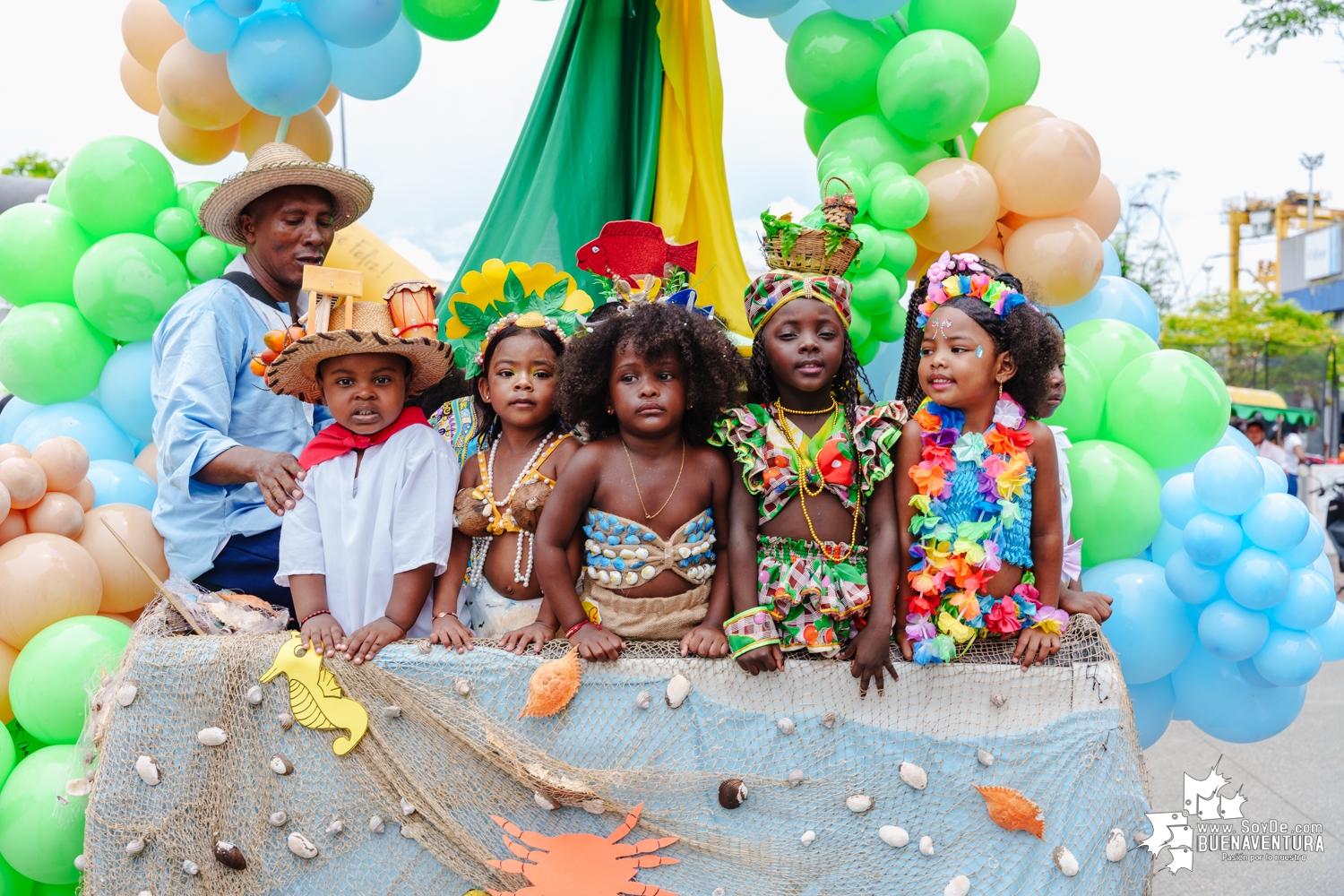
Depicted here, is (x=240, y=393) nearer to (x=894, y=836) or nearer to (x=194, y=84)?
(x=194, y=84)

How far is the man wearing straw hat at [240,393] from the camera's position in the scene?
2.88 m

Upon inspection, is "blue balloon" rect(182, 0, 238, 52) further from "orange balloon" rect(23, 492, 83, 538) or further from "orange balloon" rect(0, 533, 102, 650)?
"orange balloon" rect(0, 533, 102, 650)

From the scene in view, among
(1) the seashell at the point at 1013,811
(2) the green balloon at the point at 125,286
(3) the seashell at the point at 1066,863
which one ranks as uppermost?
(2) the green balloon at the point at 125,286

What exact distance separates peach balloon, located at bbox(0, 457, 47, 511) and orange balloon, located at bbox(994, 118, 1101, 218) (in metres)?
3.55

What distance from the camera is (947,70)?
3.46 metres

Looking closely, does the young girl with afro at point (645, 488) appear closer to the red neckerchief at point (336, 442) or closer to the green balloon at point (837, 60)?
the red neckerchief at point (336, 442)

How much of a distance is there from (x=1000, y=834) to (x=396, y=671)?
4.99ft

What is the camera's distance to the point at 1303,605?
9.03 ft

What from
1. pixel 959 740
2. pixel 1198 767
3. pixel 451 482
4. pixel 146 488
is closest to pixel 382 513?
pixel 451 482

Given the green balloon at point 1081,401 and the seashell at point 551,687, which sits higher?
the green balloon at point 1081,401

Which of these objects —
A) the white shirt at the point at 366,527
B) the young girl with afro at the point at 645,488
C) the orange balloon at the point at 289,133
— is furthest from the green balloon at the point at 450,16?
the white shirt at the point at 366,527

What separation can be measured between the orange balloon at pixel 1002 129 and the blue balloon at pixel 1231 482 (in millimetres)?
1512

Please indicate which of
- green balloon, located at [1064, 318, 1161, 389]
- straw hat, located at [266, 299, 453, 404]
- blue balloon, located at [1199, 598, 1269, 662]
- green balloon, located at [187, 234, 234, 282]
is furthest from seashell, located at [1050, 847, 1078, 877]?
green balloon, located at [187, 234, 234, 282]

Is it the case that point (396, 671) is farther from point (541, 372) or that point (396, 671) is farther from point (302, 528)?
point (541, 372)
